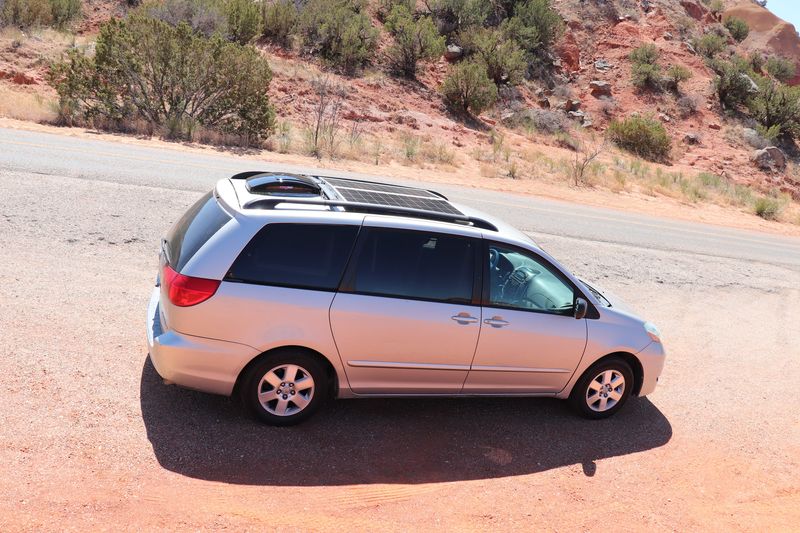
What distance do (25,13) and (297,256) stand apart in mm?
30621

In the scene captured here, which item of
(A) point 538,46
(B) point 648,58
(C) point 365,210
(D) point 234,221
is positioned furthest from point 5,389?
(B) point 648,58

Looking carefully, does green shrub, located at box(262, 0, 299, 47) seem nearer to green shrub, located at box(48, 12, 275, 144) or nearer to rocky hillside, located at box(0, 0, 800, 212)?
rocky hillside, located at box(0, 0, 800, 212)

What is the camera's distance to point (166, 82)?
20.9m

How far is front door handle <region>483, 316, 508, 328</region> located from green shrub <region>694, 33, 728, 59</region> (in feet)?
174

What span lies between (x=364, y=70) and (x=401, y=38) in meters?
3.49

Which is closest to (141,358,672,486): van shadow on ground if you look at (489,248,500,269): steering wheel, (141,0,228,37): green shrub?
(489,248,500,269): steering wheel

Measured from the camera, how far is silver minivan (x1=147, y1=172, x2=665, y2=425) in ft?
15.4

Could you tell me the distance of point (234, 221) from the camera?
480 cm

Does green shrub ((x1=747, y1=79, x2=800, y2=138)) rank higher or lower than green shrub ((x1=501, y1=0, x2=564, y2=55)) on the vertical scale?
lower

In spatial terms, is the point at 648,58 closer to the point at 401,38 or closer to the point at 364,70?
the point at 401,38

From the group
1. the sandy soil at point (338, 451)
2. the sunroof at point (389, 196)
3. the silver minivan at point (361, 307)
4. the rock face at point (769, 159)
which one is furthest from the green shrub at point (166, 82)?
the rock face at point (769, 159)

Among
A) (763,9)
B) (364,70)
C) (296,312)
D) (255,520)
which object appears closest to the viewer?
(255,520)

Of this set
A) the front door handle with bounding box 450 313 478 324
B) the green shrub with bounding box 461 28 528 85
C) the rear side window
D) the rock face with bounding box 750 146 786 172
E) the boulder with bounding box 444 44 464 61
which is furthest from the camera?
the boulder with bounding box 444 44 464 61

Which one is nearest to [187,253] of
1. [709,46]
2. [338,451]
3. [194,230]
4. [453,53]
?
[194,230]
